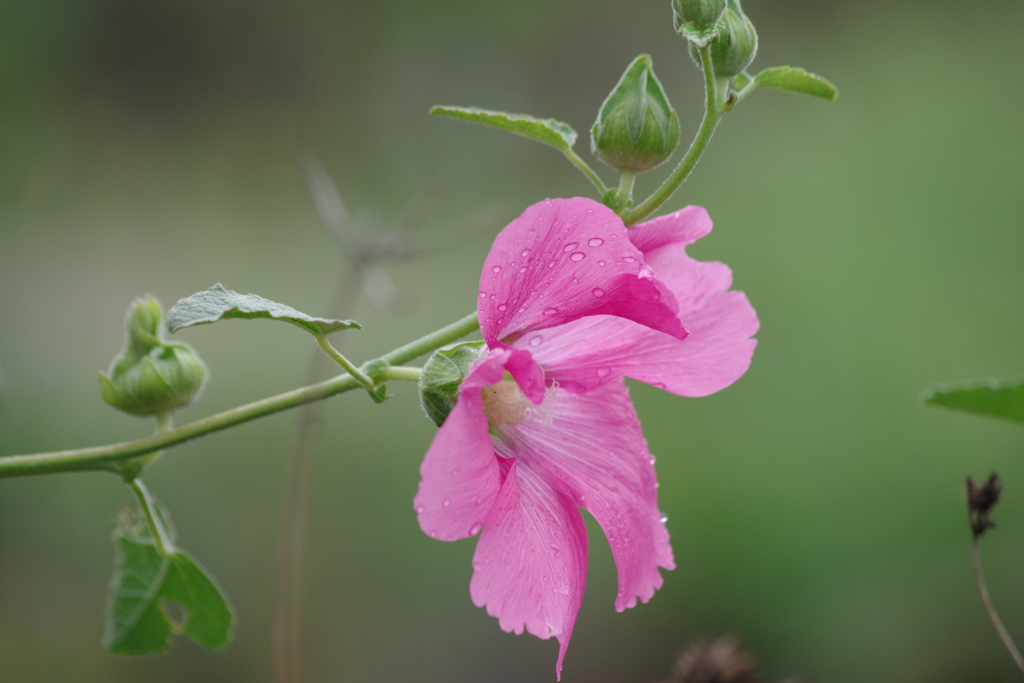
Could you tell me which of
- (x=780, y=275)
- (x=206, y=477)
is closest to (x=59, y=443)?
(x=206, y=477)

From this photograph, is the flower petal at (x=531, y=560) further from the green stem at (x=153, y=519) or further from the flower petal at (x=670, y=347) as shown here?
the green stem at (x=153, y=519)

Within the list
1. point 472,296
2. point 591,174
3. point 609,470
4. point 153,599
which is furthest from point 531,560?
point 472,296

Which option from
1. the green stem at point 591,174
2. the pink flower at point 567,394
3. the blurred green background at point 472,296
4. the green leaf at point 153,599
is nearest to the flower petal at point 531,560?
the pink flower at point 567,394

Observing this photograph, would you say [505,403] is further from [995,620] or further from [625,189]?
[995,620]

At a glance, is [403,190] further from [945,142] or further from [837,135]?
[945,142]

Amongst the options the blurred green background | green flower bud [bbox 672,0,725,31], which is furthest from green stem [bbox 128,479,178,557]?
the blurred green background

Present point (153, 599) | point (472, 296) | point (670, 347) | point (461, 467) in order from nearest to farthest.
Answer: point (461, 467), point (670, 347), point (153, 599), point (472, 296)

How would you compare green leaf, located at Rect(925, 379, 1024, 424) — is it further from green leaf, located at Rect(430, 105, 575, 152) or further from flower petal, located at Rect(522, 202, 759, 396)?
green leaf, located at Rect(430, 105, 575, 152)
